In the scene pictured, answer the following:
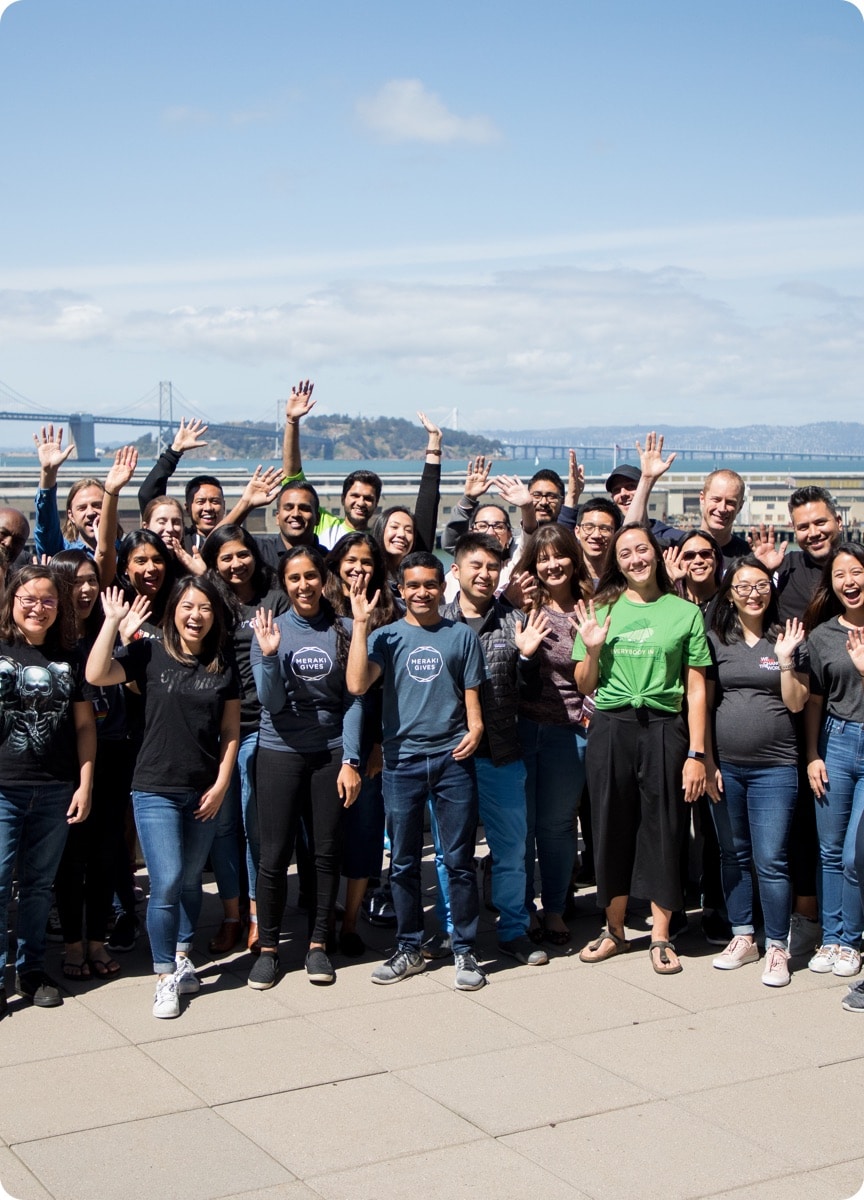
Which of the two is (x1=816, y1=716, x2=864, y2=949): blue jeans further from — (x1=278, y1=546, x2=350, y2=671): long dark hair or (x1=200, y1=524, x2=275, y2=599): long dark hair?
(x1=200, y1=524, x2=275, y2=599): long dark hair

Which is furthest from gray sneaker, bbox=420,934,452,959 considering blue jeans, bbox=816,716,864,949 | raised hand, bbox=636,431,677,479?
raised hand, bbox=636,431,677,479

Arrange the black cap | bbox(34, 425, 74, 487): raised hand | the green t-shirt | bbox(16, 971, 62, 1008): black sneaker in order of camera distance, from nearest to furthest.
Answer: bbox(16, 971, 62, 1008): black sneaker → the green t-shirt → bbox(34, 425, 74, 487): raised hand → the black cap

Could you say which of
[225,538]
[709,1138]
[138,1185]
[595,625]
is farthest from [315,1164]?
[225,538]

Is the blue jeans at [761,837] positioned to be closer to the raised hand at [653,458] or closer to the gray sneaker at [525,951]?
the gray sneaker at [525,951]

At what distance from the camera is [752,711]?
5.33 meters

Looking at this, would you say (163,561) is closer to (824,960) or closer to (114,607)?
(114,607)

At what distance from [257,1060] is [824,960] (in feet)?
8.16

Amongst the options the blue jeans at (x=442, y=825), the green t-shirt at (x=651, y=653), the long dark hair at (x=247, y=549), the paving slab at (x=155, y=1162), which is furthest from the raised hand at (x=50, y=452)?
the paving slab at (x=155, y=1162)

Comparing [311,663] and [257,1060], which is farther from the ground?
[311,663]

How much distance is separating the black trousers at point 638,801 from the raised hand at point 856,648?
2.49 ft

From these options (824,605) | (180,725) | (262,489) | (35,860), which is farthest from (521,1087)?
(262,489)

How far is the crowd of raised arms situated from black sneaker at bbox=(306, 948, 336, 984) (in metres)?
0.03

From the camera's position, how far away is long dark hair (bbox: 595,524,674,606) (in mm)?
5441

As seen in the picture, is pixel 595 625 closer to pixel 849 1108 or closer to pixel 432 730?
pixel 432 730
